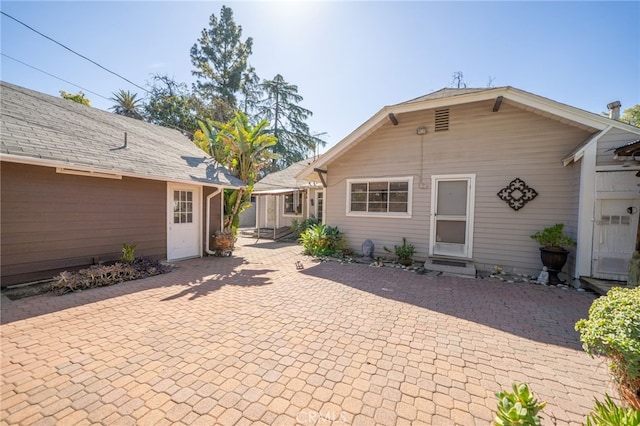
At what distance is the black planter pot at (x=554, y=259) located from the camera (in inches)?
220

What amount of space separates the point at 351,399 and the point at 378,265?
541cm

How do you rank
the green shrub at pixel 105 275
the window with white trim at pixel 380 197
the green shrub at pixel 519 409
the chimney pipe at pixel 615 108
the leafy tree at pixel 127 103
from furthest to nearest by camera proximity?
the leafy tree at pixel 127 103 → the window with white trim at pixel 380 197 → the chimney pipe at pixel 615 108 → the green shrub at pixel 105 275 → the green shrub at pixel 519 409

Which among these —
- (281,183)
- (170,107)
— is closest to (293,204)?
(281,183)

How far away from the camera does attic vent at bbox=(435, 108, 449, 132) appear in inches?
283

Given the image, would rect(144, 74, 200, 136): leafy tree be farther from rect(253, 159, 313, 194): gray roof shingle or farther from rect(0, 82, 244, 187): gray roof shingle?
rect(0, 82, 244, 187): gray roof shingle

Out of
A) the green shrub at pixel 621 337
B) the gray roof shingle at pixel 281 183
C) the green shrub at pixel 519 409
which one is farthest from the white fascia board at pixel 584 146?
the gray roof shingle at pixel 281 183

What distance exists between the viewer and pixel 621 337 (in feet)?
6.09

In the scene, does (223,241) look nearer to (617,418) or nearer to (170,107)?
(617,418)

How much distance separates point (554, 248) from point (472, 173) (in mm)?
2521

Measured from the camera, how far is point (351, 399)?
2264mm

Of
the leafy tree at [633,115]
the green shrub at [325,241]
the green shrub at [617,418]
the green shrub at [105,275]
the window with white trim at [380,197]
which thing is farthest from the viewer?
the leafy tree at [633,115]

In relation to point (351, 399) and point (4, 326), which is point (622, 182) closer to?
point (351, 399)

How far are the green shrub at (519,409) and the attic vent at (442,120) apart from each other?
693 cm

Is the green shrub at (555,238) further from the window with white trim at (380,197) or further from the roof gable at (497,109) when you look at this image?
the window with white trim at (380,197)
